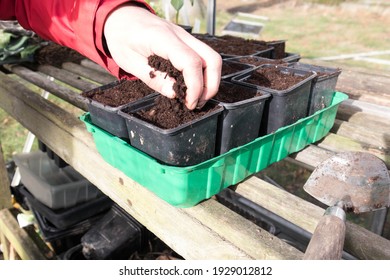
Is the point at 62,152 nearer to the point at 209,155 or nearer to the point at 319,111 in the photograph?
the point at 209,155

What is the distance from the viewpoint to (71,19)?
1.04 metres

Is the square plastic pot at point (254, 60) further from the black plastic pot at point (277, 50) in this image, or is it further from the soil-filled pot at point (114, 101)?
the soil-filled pot at point (114, 101)

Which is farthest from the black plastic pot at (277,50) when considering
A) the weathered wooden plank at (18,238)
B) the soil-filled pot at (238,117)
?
the weathered wooden plank at (18,238)

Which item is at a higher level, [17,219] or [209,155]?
[209,155]

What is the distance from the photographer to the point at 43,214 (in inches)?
91.8

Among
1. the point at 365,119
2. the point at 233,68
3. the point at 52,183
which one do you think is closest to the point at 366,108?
the point at 365,119

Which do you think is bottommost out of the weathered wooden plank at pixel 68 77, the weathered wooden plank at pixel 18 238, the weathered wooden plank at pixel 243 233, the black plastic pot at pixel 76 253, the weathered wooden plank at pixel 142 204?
the black plastic pot at pixel 76 253

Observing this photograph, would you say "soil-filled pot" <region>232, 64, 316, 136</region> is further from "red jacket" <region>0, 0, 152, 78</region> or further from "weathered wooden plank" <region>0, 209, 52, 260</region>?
"weathered wooden plank" <region>0, 209, 52, 260</region>

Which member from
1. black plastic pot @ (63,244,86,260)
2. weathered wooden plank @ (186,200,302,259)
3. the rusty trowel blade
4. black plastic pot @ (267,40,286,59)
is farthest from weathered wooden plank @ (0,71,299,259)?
black plastic pot @ (267,40,286,59)

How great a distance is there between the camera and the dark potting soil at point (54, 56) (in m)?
2.44

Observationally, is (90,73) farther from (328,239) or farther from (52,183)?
(328,239)

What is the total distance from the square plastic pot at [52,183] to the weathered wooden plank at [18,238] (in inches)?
8.6
